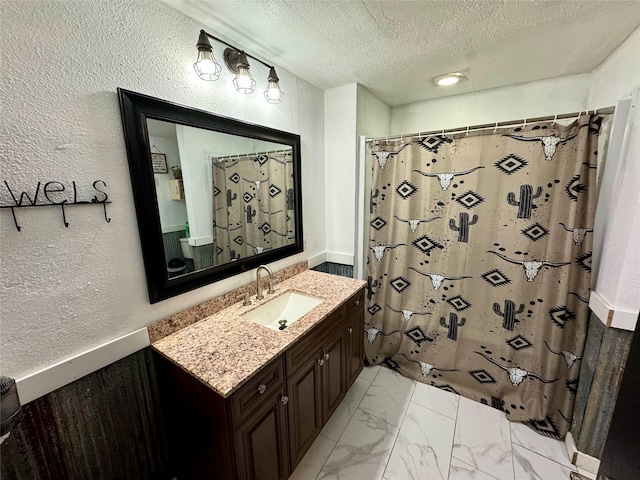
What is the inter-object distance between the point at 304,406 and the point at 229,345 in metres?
0.54

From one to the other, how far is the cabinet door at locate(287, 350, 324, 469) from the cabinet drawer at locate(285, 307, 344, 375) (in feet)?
0.12

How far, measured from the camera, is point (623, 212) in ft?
3.98

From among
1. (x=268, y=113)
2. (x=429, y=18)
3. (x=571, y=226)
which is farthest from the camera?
(x=268, y=113)

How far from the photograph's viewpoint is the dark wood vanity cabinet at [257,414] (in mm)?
955

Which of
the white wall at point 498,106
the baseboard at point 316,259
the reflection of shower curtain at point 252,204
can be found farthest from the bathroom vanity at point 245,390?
the white wall at point 498,106

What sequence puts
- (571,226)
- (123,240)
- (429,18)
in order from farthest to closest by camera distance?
(571,226)
(429,18)
(123,240)

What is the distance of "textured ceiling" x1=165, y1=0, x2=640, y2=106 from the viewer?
3.68 ft

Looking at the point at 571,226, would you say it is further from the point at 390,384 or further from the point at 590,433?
the point at 390,384

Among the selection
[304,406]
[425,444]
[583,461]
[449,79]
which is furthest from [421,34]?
[583,461]

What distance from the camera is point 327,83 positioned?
189 cm

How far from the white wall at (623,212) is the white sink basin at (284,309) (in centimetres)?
147

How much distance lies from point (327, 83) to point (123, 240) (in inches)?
66.2

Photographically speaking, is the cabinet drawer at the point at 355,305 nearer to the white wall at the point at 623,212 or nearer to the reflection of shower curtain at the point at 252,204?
the reflection of shower curtain at the point at 252,204

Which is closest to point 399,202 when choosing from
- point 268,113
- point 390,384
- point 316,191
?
point 316,191
